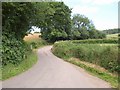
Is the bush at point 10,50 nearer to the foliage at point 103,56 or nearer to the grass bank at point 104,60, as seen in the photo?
the grass bank at point 104,60

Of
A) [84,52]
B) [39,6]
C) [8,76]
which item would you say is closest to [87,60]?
[84,52]

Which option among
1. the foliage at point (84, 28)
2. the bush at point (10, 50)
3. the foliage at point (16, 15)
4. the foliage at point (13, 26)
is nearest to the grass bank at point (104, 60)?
the bush at point (10, 50)

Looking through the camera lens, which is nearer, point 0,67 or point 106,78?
point 106,78

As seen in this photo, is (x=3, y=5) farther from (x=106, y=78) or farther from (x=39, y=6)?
(x=106, y=78)

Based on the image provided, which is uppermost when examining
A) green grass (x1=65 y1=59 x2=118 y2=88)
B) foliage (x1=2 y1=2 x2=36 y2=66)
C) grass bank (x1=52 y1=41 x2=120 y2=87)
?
foliage (x1=2 y1=2 x2=36 y2=66)

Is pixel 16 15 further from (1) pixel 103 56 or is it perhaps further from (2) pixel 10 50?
(1) pixel 103 56

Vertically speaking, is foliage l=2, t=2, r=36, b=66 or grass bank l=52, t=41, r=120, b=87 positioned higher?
foliage l=2, t=2, r=36, b=66

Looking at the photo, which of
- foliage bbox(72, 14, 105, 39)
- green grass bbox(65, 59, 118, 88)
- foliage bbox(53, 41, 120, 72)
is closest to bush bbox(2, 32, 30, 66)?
green grass bbox(65, 59, 118, 88)

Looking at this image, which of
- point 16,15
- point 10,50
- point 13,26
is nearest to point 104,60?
point 10,50

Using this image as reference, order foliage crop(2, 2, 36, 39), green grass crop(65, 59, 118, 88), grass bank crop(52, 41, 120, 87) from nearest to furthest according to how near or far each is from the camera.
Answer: green grass crop(65, 59, 118, 88)
grass bank crop(52, 41, 120, 87)
foliage crop(2, 2, 36, 39)

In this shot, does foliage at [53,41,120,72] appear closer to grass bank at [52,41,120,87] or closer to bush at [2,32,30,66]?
grass bank at [52,41,120,87]

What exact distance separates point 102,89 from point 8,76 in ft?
20.8

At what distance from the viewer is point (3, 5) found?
20.9 m

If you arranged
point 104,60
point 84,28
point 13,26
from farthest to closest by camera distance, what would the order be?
point 84,28 → point 13,26 → point 104,60
